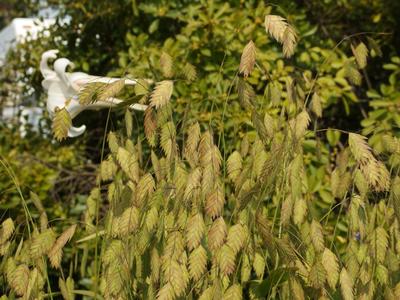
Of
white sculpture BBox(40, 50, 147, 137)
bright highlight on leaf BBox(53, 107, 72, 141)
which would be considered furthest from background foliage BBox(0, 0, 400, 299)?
white sculpture BBox(40, 50, 147, 137)

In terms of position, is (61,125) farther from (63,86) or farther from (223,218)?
(63,86)

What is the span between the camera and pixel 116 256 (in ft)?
4.75

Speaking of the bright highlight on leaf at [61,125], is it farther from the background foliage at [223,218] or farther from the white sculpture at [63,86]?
the white sculpture at [63,86]

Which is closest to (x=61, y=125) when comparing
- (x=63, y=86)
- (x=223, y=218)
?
(x=223, y=218)

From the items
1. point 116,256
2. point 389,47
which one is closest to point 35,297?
point 116,256

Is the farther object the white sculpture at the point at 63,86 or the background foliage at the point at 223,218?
the white sculpture at the point at 63,86

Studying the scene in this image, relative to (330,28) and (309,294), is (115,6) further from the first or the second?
(309,294)

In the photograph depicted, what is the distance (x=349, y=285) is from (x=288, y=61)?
6.98 ft

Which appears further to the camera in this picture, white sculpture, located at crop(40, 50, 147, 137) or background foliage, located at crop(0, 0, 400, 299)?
white sculpture, located at crop(40, 50, 147, 137)

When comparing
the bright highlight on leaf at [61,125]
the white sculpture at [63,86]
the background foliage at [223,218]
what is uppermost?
the bright highlight on leaf at [61,125]

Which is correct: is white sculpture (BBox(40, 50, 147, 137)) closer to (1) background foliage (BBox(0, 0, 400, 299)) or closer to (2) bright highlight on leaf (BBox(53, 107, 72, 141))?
(1) background foliage (BBox(0, 0, 400, 299))

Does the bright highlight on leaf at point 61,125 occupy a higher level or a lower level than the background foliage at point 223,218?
higher

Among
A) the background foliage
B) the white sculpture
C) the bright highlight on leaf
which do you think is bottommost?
the white sculpture

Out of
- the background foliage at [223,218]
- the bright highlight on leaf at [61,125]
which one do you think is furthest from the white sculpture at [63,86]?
the bright highlight on leaf at [61,125]
